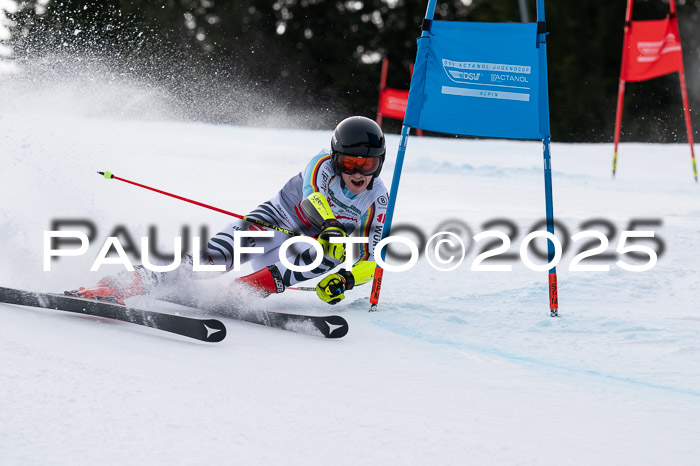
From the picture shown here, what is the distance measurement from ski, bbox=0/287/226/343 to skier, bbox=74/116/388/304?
0.46 meters

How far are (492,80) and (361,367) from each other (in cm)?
177

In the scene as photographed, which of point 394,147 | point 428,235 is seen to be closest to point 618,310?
point 428,235

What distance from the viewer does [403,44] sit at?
25.2m

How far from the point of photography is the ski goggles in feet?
13.3

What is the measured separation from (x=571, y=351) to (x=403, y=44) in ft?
74.4

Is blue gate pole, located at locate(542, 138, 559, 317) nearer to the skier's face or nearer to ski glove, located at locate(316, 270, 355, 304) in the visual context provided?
the skier's face

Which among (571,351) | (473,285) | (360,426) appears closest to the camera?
(360,426)

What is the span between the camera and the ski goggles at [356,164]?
4.07m

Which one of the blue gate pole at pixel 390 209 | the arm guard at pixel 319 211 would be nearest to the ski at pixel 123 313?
the arm guard at pixel 319 211

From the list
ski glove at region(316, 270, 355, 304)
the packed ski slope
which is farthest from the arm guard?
the packed ski slope

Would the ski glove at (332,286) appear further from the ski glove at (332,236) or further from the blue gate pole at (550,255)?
A: the blue gate pole at (550,255)

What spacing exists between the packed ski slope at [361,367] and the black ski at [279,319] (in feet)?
0.29

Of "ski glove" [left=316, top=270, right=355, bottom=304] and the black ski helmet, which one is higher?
the black ski helmet

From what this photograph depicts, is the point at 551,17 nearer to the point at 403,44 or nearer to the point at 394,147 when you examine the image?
the point at 403,44
